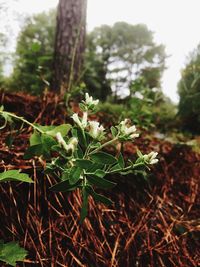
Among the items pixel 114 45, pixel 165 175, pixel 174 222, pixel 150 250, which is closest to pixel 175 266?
pixel 150 250

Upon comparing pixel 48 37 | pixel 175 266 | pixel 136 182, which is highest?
pixel 48 37

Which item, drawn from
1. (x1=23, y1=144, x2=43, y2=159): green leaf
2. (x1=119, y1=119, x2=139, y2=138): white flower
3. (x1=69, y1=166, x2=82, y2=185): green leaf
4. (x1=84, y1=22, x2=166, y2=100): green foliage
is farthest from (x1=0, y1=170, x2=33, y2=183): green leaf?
(x1=84, y1=22, x2=166, y2=100): green foliage

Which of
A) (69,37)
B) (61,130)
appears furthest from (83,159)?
(69,37)

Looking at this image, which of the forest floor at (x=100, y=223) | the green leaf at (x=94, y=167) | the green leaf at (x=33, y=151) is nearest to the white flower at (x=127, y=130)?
the green leaf at (x=94, y=167)

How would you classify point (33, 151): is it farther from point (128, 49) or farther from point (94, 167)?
point (128, 49)

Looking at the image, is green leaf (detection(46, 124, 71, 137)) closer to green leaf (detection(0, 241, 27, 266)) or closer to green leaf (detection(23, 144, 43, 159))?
green leaf (detection(23, 144, 43, 159))

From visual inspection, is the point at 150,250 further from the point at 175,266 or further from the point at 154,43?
the point at 154,43

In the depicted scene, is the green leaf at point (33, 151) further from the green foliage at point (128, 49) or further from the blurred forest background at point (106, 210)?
the green foliage at point (128, 49)

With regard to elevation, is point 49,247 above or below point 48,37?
below
